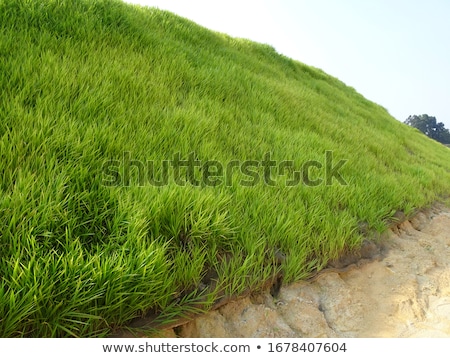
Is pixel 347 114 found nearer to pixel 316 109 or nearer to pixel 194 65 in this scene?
pixel 316 109

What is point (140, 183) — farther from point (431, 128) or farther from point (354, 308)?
point (431, 128)

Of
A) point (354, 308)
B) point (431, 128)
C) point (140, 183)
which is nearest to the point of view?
point (354, 308)

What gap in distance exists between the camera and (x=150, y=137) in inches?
86.5

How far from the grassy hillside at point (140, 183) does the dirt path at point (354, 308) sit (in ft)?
0.36

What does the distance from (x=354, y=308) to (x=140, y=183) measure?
1410 millimetres

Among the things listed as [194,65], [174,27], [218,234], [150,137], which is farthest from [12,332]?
[174,27]

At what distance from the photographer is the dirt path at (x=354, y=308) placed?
1.44 metres

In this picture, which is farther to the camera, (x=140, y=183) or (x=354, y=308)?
(x=140, y=183)

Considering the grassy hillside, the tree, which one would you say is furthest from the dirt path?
the tree

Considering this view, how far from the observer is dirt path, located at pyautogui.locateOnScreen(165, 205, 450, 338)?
144 cm

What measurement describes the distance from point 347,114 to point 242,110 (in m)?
3.77

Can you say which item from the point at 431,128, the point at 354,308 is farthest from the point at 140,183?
the point at 431,128

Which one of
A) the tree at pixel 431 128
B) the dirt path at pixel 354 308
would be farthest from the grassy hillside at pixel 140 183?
the tree at pixel 431 128

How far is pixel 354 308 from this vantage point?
169 cm
